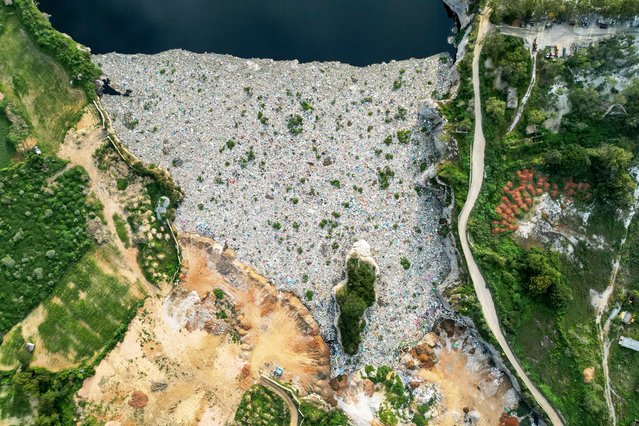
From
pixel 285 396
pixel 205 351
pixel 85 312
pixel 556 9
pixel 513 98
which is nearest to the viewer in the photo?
pixel 556 9

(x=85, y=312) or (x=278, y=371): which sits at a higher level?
(x=278, y=371)

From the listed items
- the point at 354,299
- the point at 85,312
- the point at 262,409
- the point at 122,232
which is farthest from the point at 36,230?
the point at 354,299

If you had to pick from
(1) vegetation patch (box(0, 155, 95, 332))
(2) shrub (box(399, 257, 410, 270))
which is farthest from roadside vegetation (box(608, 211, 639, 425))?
(1) vegetation patch (box(0, 155, 95, 332))

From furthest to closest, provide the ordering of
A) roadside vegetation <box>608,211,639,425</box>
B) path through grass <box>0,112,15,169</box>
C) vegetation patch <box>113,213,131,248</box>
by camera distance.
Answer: path through grass <box>0,112,15,169</box>
vegetation patch <box>113,213,131,248</box>
roadside vegetation <box>608,211,639,425</box>

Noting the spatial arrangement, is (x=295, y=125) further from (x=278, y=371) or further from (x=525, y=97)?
(x=278, y=371)

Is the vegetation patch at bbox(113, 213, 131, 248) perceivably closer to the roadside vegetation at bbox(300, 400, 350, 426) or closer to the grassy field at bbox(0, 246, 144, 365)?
the grassy field at bbox(0, 246, 144, 365)

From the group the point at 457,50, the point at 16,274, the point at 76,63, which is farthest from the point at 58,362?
the point at 457,50

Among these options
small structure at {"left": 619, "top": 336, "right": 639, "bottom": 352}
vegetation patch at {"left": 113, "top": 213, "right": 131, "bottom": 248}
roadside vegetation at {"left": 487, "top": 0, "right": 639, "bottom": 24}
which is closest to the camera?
small structure at {"left": 619, "top": 336, "right": 639, "bottom": 352}
